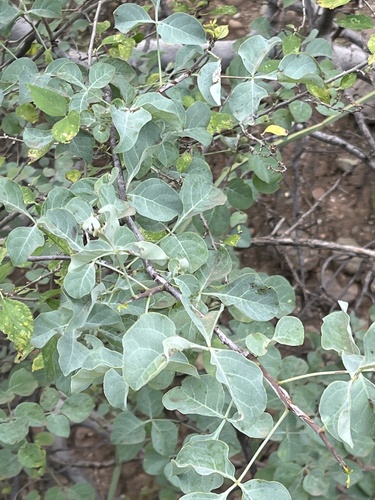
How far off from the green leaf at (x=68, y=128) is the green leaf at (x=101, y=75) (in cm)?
5

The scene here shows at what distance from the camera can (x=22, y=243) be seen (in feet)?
2.56

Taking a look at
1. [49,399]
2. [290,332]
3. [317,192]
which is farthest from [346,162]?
[290,332]

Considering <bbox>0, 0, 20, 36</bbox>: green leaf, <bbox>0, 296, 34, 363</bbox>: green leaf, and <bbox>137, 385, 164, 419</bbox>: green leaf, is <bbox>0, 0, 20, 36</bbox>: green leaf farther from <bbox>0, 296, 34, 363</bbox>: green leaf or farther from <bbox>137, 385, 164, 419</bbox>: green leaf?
<bbox>137, 385, 164, 419</bbox>: green leaf

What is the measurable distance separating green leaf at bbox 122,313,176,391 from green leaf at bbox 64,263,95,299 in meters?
0.12

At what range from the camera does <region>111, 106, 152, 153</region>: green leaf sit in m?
0.75

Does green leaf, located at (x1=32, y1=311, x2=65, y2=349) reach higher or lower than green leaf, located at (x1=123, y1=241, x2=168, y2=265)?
lower

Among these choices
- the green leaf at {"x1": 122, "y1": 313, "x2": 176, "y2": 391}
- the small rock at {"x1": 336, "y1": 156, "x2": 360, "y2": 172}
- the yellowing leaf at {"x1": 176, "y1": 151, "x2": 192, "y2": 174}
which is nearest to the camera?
the green leaf at {"x1": 122, "y1": 313, "x2": 176, "y2": 391}

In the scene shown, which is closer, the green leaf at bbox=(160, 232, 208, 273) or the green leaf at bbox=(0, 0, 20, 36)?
the green leaf at bbox=(160, 232, 208, 273)

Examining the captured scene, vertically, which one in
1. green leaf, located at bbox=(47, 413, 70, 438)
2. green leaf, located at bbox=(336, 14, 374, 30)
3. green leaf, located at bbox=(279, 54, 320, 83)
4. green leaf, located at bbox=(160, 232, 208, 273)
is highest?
green leaf, located at bbox=(279, 54, 320, 83)

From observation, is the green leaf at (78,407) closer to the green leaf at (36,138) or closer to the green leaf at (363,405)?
the green leaf at (36,138)

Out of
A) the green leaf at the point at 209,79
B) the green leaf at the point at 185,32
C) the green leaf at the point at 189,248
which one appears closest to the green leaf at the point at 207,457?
the green leaf at the point at 189,248

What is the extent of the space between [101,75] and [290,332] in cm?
44

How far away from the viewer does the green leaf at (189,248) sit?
0.80 m

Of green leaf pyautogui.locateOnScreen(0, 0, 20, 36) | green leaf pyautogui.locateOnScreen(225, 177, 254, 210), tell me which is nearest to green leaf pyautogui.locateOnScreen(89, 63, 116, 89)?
green leaf pyautogui.locateOnScreen(0, 0, 20, 36)
